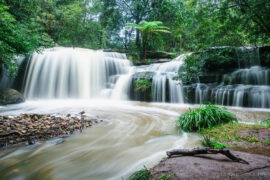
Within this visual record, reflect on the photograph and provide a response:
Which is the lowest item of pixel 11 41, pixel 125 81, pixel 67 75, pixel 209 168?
pixel 209 168

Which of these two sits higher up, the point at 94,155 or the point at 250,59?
the point at 250,59

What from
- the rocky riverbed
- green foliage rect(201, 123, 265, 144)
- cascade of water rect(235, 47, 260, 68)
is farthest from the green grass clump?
cascade of water rect(235, 47, 260, 68)

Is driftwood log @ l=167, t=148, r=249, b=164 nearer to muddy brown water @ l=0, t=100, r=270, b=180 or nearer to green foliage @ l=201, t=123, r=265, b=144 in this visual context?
muddy brown water @ l=0, t=100, r=270, b=180

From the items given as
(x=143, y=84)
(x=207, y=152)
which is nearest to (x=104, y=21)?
(x=143, y=84)

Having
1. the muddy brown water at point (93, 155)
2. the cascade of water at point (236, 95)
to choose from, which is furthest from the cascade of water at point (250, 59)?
the muddy brown water at point (93, 155)

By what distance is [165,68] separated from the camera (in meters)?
12.7

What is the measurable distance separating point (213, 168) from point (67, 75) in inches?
524

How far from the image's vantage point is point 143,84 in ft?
35.5

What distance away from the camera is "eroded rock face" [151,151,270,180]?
5.09 ft

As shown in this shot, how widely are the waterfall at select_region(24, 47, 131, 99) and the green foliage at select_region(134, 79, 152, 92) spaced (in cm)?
327

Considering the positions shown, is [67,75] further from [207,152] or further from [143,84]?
[207,152]

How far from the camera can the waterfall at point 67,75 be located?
494 inches

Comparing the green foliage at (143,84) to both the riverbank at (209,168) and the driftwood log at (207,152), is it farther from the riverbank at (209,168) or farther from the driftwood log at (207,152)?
the driftwood log at (207,152)

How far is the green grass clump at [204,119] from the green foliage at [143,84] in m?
6.22
